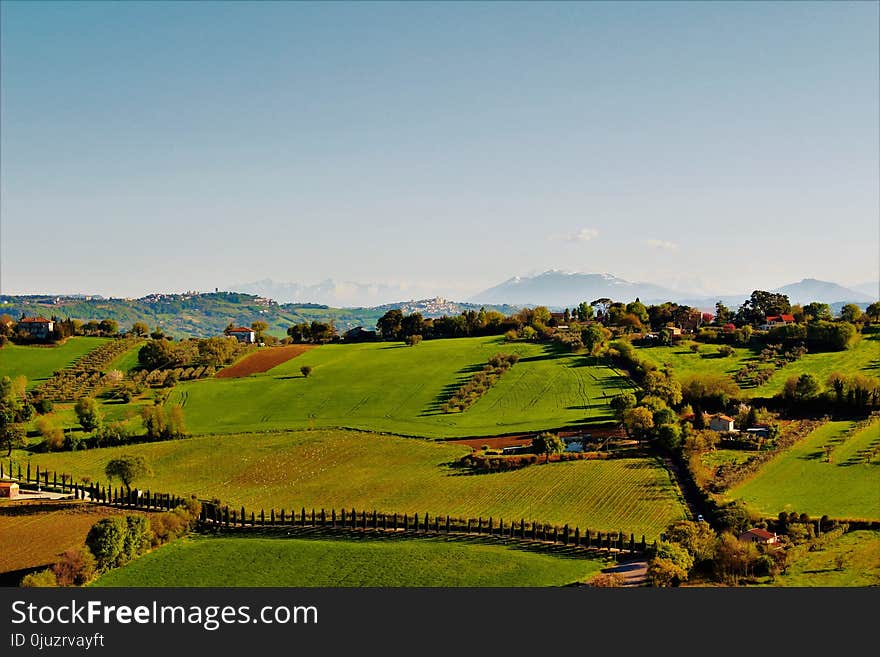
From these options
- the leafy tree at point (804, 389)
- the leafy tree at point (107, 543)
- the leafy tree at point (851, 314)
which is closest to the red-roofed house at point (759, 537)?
the leafy tree at point (107, 543)

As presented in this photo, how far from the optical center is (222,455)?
273 ft

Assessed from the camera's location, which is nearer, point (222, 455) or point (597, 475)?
point (597, 475)

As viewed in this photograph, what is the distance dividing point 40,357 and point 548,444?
103929 millimetres

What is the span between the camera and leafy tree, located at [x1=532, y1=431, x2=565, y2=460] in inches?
3034

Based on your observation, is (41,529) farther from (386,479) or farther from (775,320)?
(775,320)

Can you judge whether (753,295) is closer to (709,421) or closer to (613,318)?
(613,318)

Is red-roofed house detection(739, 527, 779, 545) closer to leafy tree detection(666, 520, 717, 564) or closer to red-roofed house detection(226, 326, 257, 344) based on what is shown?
leafy tree detection(666, 520, 717, 564)

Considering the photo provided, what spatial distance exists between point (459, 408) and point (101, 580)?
60941mm

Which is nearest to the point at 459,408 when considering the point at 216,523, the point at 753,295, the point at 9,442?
the point at 216,523

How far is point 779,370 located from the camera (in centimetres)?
10812

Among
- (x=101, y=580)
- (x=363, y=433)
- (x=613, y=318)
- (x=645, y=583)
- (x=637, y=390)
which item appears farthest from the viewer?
(x=613, y=318)
